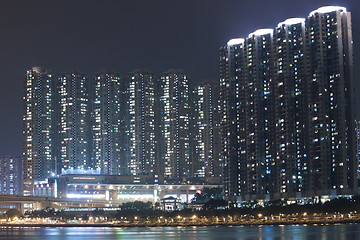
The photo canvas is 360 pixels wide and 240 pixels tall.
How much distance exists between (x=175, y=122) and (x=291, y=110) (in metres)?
50.6

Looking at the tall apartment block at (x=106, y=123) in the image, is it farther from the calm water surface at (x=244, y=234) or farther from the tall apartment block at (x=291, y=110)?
the calm water surface at (x=244, y=234)

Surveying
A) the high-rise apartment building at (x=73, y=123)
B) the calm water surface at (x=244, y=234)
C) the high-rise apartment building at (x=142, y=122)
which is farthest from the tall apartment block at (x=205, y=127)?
the calm water surface at (x=244, y=234)

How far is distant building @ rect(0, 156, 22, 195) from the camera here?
175125 mm

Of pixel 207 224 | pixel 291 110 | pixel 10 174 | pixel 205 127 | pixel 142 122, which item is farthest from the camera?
pixel 10 174

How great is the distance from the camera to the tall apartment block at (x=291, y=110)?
8594 cm

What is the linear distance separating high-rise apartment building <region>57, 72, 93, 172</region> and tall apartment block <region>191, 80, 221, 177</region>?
23.0 m

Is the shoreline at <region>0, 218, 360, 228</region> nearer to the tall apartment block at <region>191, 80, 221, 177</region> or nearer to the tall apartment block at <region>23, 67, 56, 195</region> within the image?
the tall apartment block at <region>23, 67, 56, 195</region>

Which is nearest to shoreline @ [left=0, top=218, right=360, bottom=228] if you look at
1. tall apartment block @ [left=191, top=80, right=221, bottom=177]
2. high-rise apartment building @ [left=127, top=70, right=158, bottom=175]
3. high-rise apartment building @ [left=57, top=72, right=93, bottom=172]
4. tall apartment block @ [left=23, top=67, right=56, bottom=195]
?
tall apartment block @ [left=23, top=67, right=56, bottom=195]

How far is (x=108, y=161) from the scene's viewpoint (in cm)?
14450

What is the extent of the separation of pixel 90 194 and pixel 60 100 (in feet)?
69.7

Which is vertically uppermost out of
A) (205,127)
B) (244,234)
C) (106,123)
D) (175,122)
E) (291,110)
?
(106,123)

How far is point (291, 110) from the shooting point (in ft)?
302

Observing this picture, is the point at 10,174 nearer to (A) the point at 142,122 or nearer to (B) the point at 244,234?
(A) the point at 142,122

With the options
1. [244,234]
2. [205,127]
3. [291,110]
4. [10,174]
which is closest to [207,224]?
[291,110]
